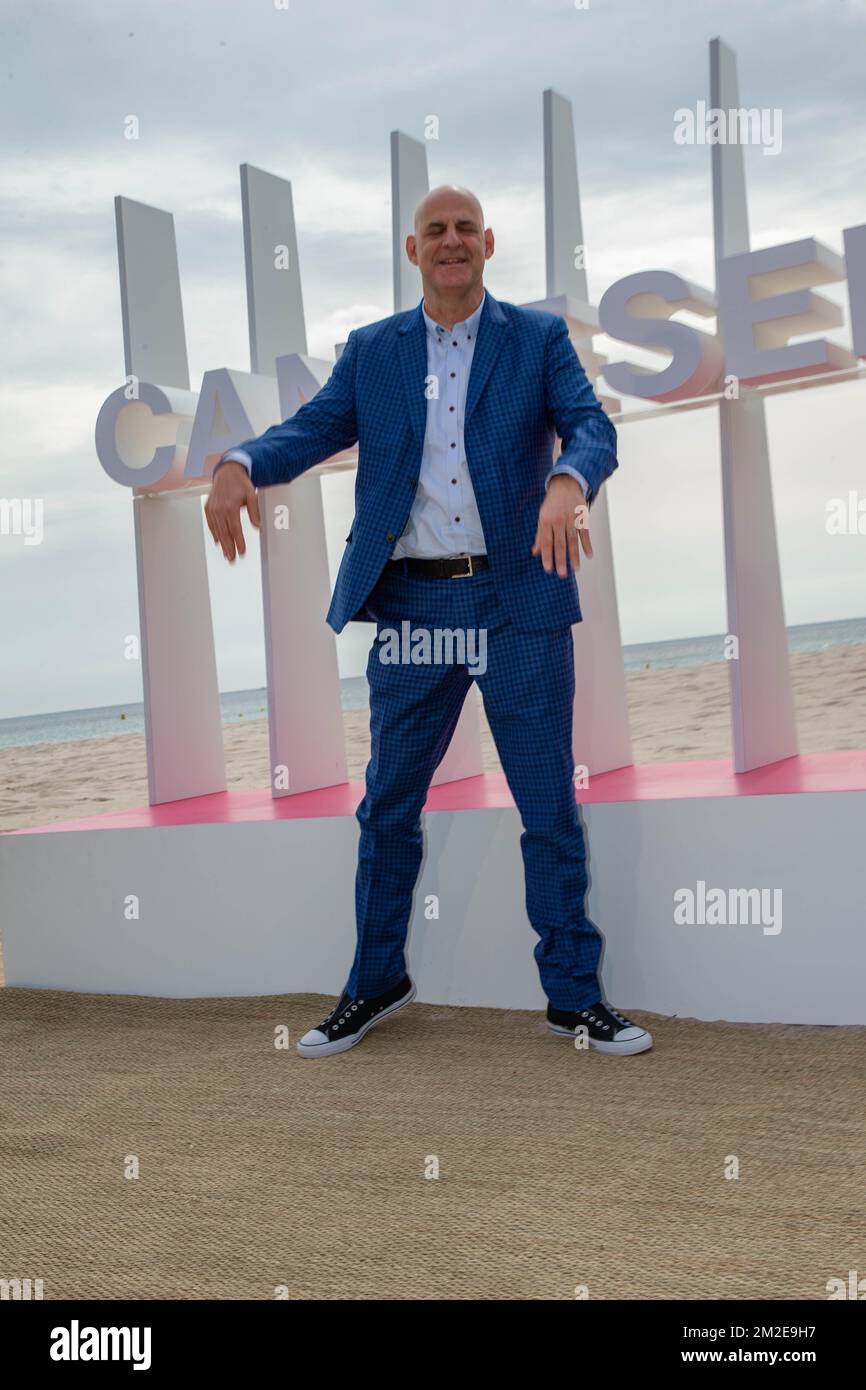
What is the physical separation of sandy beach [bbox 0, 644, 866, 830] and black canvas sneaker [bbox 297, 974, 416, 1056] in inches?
282

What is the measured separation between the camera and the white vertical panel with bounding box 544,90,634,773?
3523mm

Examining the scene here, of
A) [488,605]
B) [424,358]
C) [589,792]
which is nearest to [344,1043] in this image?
[589,792]

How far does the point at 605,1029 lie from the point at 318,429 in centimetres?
155

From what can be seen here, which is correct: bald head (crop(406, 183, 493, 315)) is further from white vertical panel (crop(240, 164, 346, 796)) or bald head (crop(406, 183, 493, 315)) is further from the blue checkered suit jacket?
white vertical panel (crop(240, 164, 346, 796))

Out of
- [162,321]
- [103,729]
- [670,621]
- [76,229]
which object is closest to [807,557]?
[670,621]

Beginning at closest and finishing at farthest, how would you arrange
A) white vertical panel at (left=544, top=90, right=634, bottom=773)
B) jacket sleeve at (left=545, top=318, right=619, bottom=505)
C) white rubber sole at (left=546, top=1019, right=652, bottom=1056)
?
jacket sleeve at (left=545, top=318, right=619, bottom=505) < white rubber sole at (left=546, top=1019, right=652, bottom=1056) < white vertical panel at (left=544, top=90, right=634, bottom=773)

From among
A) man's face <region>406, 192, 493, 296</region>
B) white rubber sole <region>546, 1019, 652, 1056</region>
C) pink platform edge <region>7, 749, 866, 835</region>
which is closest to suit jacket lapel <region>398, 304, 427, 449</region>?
man's face <region>406, 192, 493, 296</region>

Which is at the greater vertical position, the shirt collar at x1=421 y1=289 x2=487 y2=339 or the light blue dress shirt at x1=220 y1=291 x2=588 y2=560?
the shirt collar at x1=421 y1=289 x2=487 y2=339

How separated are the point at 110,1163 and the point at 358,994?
0.76 m

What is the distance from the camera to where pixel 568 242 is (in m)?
3.70

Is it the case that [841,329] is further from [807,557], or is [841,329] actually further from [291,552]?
[807,557]

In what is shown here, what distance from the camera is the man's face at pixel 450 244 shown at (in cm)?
261

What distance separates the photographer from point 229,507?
8.37 feet

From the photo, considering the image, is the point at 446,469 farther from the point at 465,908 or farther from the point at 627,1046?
the point at 627,1046
